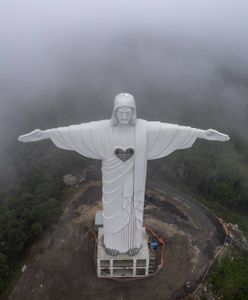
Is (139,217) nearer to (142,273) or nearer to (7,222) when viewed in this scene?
(142,273)

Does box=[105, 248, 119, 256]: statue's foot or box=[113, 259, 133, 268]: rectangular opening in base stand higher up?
box=[105, 248, 119, 256]: statue's foot

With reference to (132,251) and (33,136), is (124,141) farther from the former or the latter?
(132,251)

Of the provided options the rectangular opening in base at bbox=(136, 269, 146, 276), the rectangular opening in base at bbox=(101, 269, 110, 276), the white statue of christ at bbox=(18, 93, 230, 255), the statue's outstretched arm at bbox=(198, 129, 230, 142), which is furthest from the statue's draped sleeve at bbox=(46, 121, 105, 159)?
the rectangular opening in base at bbox=(136, 269, 146, 276)

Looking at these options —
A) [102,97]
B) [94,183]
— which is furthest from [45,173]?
[102,97]

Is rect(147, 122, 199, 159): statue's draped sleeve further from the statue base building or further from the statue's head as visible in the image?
the statue base building

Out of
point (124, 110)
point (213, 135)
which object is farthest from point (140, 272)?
point (124, 110)

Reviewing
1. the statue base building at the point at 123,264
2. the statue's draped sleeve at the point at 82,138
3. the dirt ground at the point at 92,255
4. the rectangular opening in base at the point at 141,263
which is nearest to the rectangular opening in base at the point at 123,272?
the statue base building at the point at 123,264

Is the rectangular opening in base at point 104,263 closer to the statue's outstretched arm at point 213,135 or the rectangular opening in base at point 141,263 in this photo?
the rectangular opening in base at point 141,263
